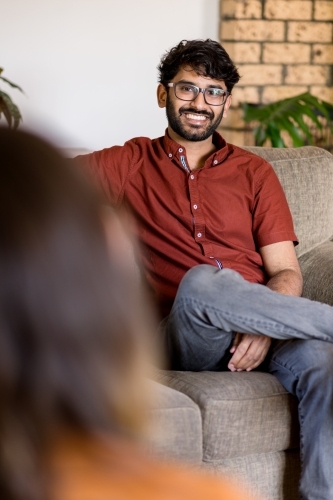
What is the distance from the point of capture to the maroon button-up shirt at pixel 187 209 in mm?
2234

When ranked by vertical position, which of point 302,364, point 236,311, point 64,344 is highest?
point 64,344

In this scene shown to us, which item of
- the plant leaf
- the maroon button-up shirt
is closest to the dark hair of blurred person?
the maroon button-up shirt

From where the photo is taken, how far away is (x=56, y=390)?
20.5 inches

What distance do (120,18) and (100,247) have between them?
143 inches

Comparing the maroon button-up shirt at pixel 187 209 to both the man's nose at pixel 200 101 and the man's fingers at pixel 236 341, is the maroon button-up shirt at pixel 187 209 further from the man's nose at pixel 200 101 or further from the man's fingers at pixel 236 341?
the man's fingers at pixel 236 341

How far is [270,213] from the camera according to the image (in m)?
2.31

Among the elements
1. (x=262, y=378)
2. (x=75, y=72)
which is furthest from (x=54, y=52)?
(x=262, y=378)

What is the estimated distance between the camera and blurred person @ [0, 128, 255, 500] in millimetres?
502

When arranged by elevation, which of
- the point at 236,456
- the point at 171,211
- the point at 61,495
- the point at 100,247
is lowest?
the point at 236,456

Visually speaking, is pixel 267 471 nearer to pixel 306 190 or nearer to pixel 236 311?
pixel 236 311

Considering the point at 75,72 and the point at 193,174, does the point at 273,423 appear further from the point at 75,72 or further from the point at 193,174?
the point at 75,72

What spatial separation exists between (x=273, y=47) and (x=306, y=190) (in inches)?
67.2

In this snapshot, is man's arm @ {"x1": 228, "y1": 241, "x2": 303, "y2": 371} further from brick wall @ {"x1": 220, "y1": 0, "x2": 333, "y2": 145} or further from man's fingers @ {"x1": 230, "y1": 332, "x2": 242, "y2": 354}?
brick wall @ {"x1": 220, "y1": 0, "x2": 333, "y2": 145}

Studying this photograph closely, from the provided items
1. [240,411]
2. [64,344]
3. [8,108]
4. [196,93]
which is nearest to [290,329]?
[240,411]
